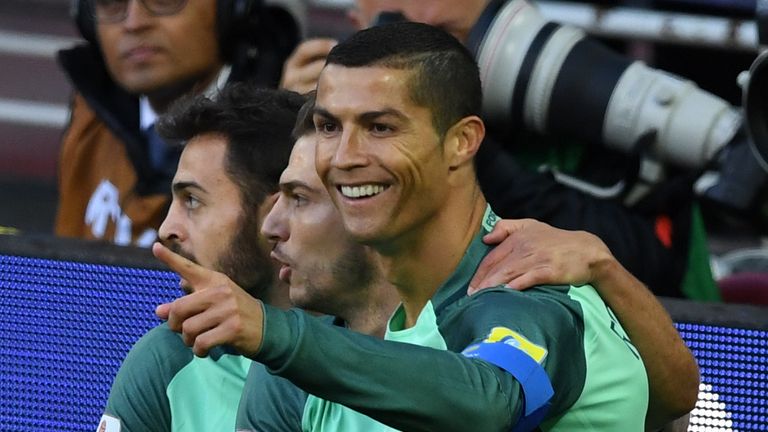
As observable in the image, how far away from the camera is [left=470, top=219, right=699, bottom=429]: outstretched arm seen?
2.56 m

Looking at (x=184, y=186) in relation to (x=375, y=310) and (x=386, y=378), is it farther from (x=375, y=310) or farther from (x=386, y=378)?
(x=386, y=378)

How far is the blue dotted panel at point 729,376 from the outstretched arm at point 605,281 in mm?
401

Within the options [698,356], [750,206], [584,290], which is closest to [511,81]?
[750,206]

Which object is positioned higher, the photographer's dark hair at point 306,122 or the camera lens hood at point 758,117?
the photographer's dark hair at point 306,122

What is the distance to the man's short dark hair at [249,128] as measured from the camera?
3.23 metres

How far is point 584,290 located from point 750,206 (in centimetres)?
117

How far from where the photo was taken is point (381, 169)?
2494 mm

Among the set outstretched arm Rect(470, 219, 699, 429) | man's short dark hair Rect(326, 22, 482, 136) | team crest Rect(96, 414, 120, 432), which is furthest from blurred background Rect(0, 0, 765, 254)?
team crest Rect(96, 414, 120, 432)

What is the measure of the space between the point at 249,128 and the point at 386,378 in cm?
117

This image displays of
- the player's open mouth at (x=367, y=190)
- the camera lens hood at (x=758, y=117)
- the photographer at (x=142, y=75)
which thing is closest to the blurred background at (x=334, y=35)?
the camera lens hood at (x=758, y=117)

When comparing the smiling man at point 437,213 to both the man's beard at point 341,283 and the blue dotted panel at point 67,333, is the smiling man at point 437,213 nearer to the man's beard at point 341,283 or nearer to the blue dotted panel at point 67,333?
the man's beard at point 341,283

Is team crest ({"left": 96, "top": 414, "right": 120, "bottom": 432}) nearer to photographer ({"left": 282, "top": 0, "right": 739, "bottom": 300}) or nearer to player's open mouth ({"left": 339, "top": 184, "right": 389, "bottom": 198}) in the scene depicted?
player's open mouth ({"left": 339, "top": 184, "right": 389, "bottom": 198})

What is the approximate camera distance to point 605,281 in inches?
106

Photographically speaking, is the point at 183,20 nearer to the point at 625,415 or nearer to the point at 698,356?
the point at 698,356
